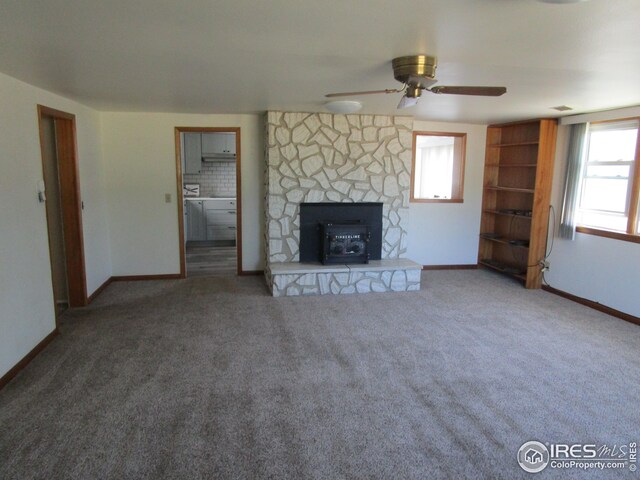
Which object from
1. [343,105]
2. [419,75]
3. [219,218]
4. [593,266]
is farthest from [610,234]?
[219,218]

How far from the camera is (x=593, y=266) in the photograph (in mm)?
4602

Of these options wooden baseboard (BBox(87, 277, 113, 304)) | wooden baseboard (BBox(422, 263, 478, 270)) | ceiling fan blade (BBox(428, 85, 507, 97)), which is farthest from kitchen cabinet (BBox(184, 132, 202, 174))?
ceiling fan blade (BBox(428, 85, 507, 97))

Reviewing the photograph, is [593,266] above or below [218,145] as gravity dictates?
below

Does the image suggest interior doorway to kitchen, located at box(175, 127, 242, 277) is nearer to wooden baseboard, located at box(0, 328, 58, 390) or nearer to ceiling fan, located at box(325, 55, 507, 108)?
wooden baseboard, located at box(0, 328, 58, 390)

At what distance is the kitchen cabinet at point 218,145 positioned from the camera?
7469mm

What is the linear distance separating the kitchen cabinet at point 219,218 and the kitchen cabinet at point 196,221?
2.2 inches

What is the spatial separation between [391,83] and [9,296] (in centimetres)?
310

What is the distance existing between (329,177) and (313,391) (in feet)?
9.79

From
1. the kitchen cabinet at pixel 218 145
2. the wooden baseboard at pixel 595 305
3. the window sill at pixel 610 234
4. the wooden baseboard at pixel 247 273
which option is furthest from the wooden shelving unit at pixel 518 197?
the kitchen cabinet at pixel 218 145

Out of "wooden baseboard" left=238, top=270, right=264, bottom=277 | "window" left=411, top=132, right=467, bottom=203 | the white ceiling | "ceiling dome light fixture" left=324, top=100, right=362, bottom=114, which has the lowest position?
"wooden baseboard" left=238, top=270, right=264, bottom=277

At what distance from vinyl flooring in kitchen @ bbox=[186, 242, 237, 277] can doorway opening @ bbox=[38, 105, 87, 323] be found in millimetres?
1553

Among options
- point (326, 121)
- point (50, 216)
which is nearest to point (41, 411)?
point (50, 216)

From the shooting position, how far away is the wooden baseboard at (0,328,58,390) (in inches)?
110

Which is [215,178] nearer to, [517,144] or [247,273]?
[247,273]
